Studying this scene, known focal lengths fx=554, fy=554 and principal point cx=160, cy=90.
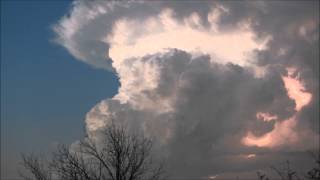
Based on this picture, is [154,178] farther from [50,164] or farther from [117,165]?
[50,164]

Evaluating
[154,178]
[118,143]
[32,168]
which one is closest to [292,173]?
[154,178]

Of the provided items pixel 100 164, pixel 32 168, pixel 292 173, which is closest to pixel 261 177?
pixel 292 173

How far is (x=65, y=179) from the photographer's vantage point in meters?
36.6

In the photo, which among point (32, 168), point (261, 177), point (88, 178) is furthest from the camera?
point (261, 177)

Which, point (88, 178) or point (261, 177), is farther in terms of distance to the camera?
point (261, 177)

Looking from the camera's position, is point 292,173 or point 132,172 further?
point 292,173

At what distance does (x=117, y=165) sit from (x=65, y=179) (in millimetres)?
3621

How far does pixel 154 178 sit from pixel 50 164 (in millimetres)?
7201

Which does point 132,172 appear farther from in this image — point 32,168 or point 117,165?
point 32,168

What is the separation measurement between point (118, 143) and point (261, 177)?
13963 mm

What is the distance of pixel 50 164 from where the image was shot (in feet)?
124

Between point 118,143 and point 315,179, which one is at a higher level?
point 118,143

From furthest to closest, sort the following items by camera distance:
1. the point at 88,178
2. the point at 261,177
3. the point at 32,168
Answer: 1. the point at 261,177
2. the point at 32,168
3. the point at 88,178

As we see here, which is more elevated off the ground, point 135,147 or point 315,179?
point 135,147
